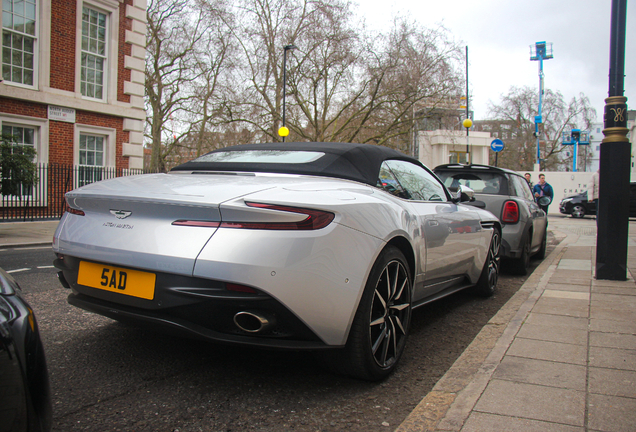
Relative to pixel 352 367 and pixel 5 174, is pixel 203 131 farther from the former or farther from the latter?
pixel 352 367

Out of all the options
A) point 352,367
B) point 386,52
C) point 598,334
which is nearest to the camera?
point 352,367

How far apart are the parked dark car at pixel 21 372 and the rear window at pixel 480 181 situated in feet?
21.1

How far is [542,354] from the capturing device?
3.31 metres

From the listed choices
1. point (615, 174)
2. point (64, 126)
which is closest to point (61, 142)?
point (64, 126)

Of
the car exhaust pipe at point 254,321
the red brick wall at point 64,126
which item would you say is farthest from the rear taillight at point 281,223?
the red brick wall at point 64,126

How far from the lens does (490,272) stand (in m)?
5.61

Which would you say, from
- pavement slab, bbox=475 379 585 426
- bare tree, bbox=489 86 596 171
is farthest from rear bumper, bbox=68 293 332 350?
bare tree, bbox=489 86 596 171

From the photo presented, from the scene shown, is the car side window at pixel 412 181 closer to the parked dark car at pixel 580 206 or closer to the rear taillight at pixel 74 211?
the rear taillight at pixel 74 211

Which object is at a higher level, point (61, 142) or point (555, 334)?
Result: point (61, 142)

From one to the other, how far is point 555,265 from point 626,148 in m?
2.29

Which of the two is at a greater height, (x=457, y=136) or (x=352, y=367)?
(x=457, y=136)

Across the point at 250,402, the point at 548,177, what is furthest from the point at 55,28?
the point at 548,177

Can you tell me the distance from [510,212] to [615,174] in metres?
1.34

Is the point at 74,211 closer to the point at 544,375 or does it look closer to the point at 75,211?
the point at 75,211
